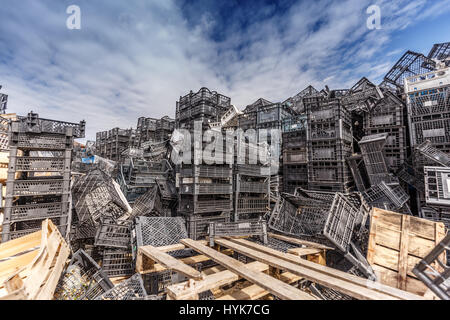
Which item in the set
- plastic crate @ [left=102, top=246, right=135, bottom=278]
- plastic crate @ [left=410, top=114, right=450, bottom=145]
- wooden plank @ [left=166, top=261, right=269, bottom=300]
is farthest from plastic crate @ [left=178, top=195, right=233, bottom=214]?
plastic crate @ [left=410, top=114, right=450, bottom=145]

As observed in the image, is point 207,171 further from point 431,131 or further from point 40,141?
point 431,131

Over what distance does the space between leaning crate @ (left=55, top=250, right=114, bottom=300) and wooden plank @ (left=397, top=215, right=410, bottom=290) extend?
431cm

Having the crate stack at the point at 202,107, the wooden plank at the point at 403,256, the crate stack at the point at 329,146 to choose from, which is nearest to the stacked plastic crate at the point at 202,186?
the crate stack at the point at 329,146

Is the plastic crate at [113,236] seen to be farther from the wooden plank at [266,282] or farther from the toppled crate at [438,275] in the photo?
the toppled crate at [438,275]

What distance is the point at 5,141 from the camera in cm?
662

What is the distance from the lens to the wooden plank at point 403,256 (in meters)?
3.02

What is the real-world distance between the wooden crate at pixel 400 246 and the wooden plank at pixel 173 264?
309 cm

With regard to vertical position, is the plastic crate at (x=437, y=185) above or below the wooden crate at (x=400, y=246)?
above

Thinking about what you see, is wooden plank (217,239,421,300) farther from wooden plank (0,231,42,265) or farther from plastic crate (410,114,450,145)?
plastic crate (410,114,450,145)

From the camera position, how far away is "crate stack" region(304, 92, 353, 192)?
630 cm

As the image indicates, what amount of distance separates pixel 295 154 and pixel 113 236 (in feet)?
20.1
